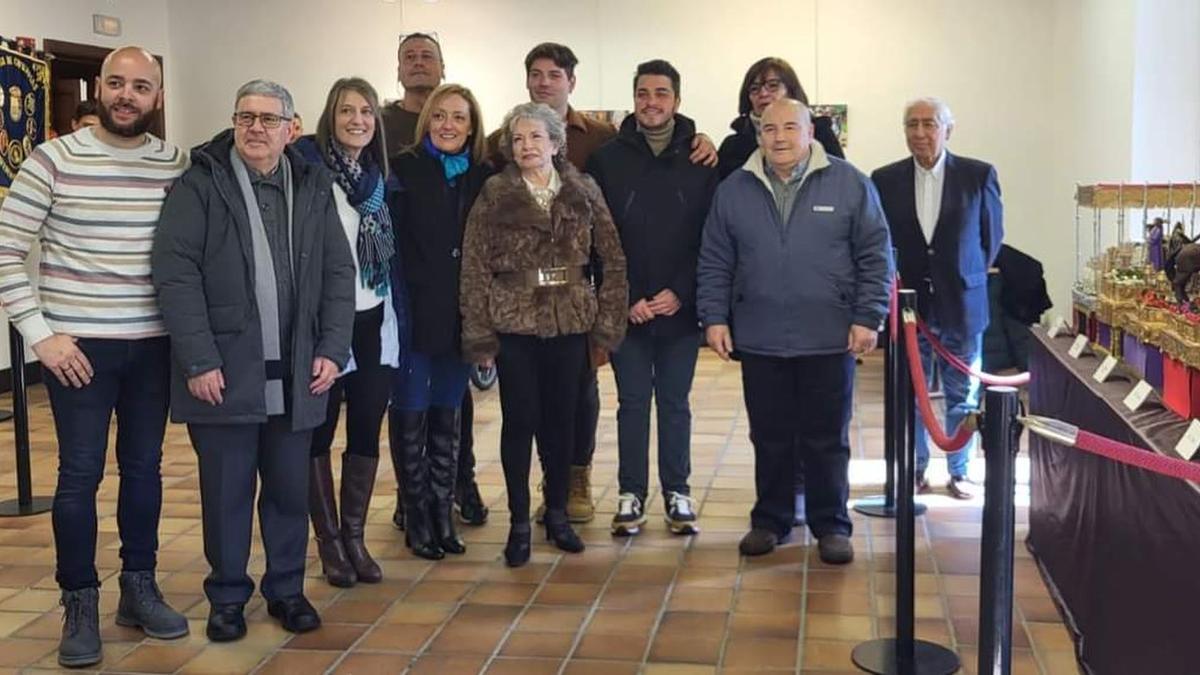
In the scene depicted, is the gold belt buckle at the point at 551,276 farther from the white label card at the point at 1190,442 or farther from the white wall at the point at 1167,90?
the white wall at the point at 1167,90

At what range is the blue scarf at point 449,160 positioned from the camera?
388 cm

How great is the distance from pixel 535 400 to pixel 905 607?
1.34 metres

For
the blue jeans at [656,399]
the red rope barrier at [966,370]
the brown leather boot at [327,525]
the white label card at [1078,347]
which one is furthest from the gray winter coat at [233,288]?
the red rope barrier at [966,370]

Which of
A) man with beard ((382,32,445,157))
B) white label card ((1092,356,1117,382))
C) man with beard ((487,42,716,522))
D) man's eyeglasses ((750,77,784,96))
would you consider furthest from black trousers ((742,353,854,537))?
man with beard ((382,32,445,157))

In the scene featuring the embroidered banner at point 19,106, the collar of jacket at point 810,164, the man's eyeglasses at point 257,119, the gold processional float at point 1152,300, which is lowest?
the gold processional float at point 1152,300

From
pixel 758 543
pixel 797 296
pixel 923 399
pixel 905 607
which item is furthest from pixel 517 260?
pixel 905 607

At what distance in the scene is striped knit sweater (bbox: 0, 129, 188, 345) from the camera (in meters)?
3.01

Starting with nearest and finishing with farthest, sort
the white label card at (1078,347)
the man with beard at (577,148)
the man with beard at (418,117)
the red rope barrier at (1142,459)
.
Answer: the red rope barrier at (1142,459) → the white label card at (1078,347) → the man with beard at (577,148) → the man with beard at (418,117)

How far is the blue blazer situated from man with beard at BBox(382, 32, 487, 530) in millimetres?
1642

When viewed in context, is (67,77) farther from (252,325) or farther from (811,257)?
(811,257)

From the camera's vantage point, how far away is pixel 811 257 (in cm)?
389

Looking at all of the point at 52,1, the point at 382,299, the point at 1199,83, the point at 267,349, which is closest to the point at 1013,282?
the point at 1199,83

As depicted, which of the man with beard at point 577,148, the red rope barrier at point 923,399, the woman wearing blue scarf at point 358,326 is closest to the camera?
the red rope barrier at point 923,399

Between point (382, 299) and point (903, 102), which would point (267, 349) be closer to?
point (382, 299)
